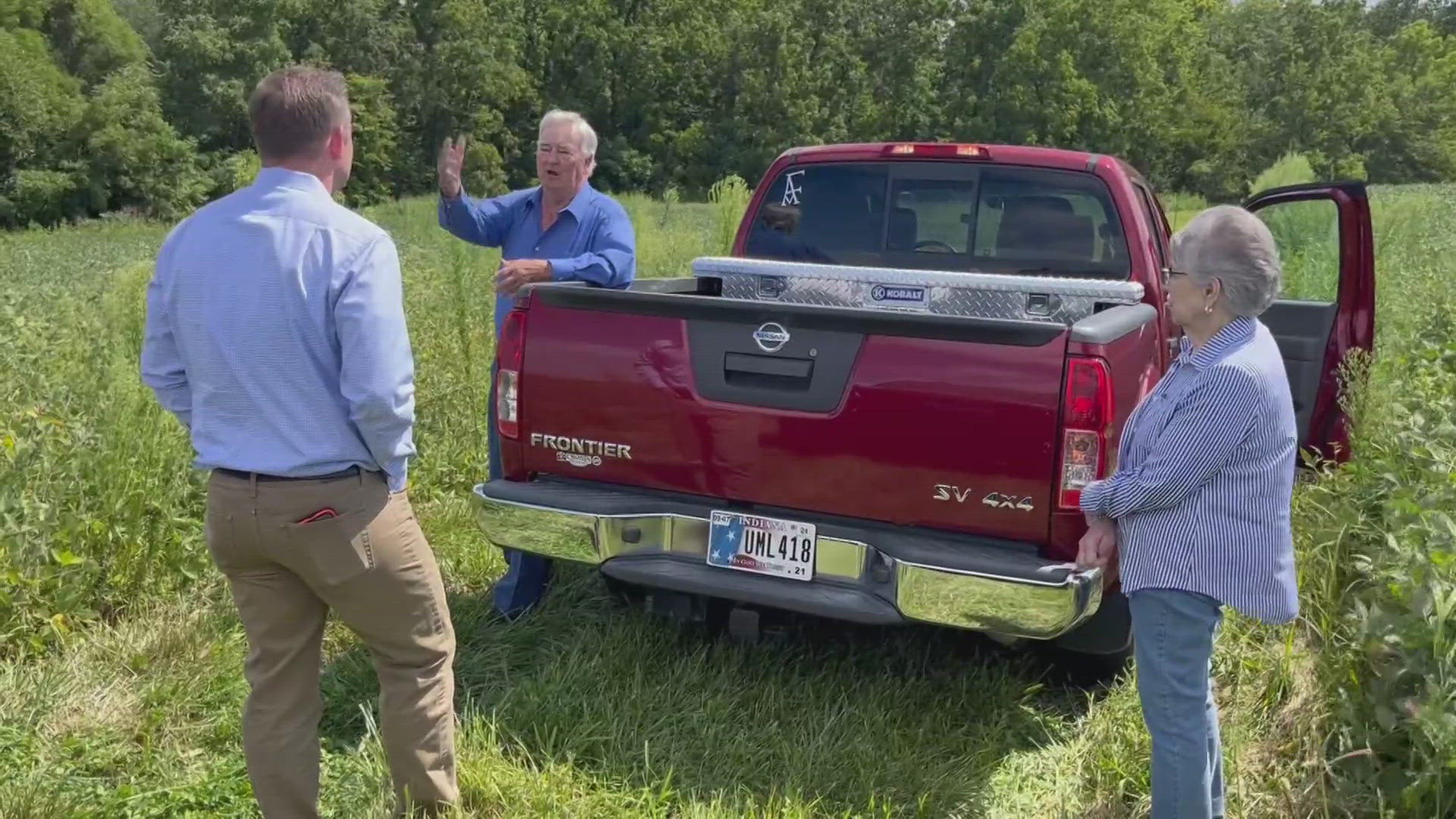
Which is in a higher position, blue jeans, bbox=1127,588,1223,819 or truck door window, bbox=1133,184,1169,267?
truck door window, bbox=1133,184,1169,267

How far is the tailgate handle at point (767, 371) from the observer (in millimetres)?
3504

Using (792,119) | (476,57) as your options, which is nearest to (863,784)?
(476,57)

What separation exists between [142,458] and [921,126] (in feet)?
210

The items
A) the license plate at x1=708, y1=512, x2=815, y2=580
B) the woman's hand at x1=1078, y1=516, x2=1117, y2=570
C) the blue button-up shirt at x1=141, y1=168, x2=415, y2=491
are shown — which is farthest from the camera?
the license plate at x1=708, y1=512, x2=815, y2=580

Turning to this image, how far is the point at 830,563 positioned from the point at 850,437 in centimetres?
39

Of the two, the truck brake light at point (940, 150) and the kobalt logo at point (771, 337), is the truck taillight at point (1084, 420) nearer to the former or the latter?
the kobalt logo at point (771, 337)

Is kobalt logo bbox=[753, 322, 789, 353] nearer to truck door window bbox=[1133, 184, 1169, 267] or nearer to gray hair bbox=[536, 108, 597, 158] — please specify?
gray hair bbox=[536, 108, 597, 158]

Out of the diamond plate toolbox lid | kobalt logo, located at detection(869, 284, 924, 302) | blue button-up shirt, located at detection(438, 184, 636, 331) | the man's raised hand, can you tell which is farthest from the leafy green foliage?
kobalt logo, located at detection(869, 284, 924, 302)

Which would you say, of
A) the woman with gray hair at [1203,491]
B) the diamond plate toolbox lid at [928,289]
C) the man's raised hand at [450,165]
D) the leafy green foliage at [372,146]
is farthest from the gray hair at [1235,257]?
the leafy green foliage at [372,146]

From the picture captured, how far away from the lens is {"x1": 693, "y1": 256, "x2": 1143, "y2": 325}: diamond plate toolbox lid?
14.3ft

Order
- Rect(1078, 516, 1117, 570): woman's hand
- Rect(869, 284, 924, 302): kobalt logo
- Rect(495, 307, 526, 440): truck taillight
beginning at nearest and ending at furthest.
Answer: Rect(1078, 516, 1117, 570): woman's hand < Rect(495, 307, 526, 440): truck taillight < Rect(869, 284, 924, 302): kobalt logo

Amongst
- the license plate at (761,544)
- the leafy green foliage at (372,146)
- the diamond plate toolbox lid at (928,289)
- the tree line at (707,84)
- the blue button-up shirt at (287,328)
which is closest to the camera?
the blue button-up shirt at (287,328)

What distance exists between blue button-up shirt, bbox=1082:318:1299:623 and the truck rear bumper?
472 mm

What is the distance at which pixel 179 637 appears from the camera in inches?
162
